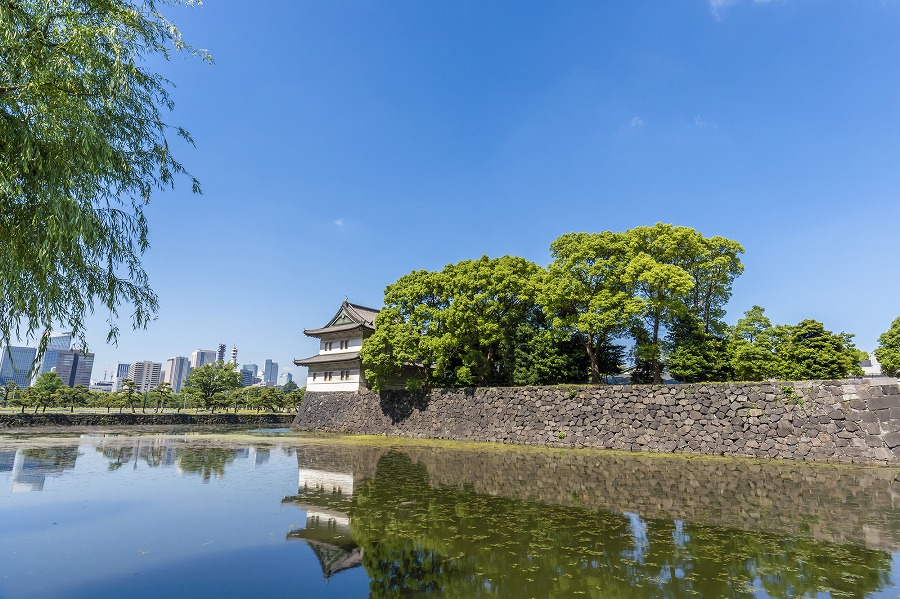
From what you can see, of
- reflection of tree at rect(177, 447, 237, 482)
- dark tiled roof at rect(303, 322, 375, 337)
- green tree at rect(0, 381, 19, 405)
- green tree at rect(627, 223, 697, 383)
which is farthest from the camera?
green tree at rect(0, 381, 19, 405)

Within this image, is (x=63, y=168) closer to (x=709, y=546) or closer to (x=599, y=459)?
(x=709, y=546)

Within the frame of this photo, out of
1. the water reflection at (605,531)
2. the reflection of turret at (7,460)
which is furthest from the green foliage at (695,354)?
the reflection of turret at (7,460)

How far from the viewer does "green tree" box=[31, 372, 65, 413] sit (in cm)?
3638

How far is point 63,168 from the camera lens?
210 inches

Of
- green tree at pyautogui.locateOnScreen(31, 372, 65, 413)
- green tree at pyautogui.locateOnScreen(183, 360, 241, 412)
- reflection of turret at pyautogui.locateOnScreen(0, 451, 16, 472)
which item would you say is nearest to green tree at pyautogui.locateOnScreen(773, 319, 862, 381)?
reflection of turret at pyautogui.locateOnScreen(0, 451, 16, 472)

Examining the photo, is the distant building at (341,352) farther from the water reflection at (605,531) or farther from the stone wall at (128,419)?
the water reflection at (605,531)

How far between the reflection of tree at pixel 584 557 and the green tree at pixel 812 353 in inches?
712

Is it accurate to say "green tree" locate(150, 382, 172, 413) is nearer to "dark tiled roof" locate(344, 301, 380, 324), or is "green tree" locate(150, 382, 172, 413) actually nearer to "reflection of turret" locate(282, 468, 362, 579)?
"dark tiled roof" locate(344, 301, 380, 324)

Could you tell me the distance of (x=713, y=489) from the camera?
1080 cm

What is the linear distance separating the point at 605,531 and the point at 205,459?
13.8 m

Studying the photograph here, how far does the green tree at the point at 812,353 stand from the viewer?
20953 mm

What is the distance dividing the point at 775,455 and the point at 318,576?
56.3 ft

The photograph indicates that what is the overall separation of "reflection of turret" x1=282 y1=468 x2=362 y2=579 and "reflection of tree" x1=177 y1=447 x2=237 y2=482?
9.17ft

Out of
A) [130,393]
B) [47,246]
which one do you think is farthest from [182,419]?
[47,246]
